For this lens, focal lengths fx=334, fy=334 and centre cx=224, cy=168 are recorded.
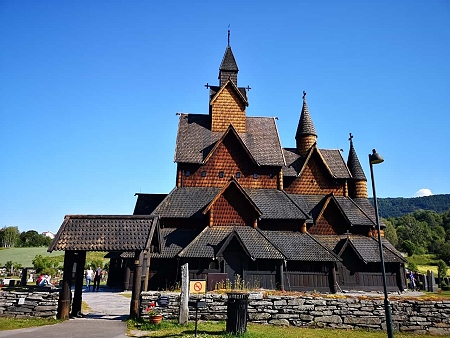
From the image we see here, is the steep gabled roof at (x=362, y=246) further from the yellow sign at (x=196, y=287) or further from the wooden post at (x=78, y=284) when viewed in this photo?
the wooden post at (x=78, y=284)

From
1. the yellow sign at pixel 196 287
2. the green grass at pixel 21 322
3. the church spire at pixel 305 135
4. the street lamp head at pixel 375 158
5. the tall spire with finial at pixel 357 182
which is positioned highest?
the church spire at pixel 305 135

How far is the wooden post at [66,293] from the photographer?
515 inches

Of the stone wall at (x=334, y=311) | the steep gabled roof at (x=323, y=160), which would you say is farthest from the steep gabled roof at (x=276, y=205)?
the stone wall at (x=334, y=311)

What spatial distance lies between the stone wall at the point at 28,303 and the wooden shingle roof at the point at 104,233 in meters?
2.09

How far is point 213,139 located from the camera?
29.9 m

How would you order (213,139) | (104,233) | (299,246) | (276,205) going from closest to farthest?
(104,233) < (299,246) < (276,205) < (213,139)

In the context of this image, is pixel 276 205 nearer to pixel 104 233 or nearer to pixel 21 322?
pixel 104 233

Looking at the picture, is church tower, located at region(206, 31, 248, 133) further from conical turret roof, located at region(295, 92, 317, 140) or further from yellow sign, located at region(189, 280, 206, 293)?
yellow sign, located at region(189, 280, 206, 293)

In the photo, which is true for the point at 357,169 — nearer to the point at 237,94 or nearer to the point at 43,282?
the point at 237,94

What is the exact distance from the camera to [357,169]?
32.6 m

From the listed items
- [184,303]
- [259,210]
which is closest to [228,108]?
[259,210]

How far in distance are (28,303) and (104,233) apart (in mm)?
3874

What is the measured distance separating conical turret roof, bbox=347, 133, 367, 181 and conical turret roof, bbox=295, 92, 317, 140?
4280 millimetres

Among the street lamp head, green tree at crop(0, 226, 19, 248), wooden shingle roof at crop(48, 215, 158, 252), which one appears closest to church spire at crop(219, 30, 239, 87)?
wooden shingle roof at crop(48, 215, 158, 252)
